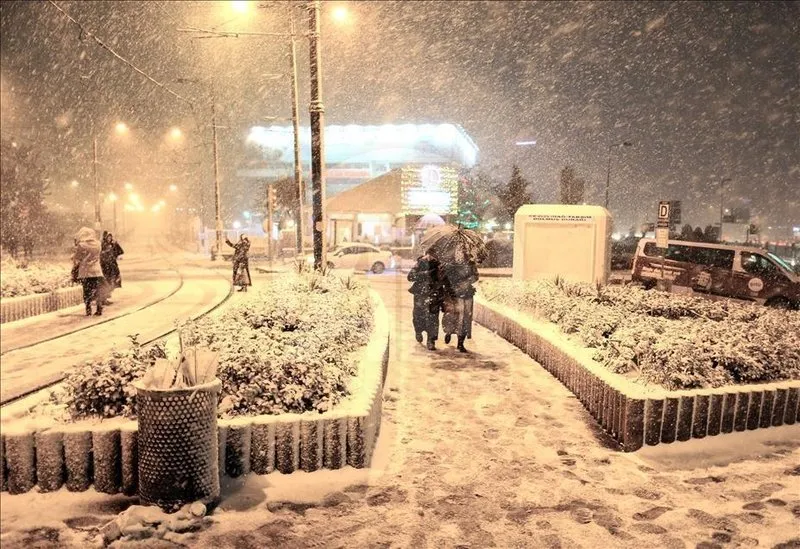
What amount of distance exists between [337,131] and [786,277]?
57.5m

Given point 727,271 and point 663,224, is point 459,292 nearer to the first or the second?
point 663,224

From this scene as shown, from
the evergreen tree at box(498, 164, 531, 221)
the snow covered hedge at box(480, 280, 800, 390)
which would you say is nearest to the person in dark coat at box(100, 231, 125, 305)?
the snow covered hedge at box(480, 280, 800, 390)

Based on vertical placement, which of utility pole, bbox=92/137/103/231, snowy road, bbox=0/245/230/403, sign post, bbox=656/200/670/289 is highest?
utility pole, bbox=92/137/103/231

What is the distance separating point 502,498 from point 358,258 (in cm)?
2403

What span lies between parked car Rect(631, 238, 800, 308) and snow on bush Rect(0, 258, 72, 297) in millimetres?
→ 14153

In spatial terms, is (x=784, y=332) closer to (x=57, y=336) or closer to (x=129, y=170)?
(x=57, y=336)

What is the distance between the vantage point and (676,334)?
682 centimetres

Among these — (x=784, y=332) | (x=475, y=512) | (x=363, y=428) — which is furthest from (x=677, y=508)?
(x=784, y=332)

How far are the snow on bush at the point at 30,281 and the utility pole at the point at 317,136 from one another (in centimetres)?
581

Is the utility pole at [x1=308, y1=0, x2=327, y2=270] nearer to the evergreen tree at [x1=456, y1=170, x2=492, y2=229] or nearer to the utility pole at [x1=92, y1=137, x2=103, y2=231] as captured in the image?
the utility pole at [x1=92, y1=137, x2=103, y2=231]

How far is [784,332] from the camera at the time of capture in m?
7.13

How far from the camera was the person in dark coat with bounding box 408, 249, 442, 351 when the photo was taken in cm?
897

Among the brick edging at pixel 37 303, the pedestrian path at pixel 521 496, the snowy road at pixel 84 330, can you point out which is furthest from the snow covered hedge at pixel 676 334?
the brick edging at pixel 37 303

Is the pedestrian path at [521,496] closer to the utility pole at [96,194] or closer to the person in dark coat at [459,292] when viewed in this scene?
the person in dark coat at [459,292]
